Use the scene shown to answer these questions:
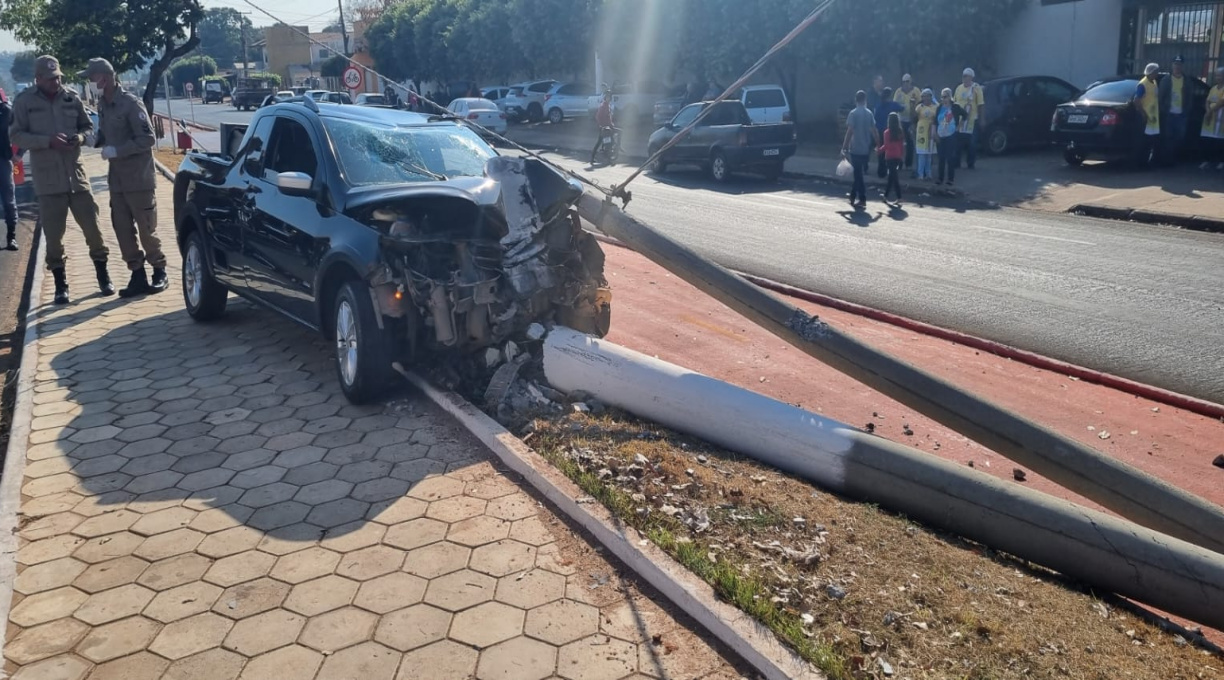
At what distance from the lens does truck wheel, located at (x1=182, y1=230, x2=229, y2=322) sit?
8.49m

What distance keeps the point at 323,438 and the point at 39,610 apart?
6.51ft

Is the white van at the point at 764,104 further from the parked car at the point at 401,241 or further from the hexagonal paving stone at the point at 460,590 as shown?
the hexagonal paving stone at the point at 460,590

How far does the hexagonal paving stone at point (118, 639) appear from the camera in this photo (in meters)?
3.76

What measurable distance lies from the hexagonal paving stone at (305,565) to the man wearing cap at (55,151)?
6212 mm

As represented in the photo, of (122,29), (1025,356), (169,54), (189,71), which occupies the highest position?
(189,71)

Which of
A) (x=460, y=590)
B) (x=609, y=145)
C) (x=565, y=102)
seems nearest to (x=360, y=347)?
(x=460, y=590)

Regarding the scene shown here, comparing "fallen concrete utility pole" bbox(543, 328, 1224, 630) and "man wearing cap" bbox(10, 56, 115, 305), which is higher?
"man wearing cap" bbox(10, 56, 115, 305)

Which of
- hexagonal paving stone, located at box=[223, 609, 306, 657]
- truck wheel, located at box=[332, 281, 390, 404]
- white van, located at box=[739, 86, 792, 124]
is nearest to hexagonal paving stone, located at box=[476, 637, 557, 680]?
hexagonal paving stone, located at box=[223, 609, 306, 657]

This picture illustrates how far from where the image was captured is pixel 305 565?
4387 mm

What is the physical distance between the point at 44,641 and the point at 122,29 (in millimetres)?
27733

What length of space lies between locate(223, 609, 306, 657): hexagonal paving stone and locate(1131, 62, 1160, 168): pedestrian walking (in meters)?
18.8

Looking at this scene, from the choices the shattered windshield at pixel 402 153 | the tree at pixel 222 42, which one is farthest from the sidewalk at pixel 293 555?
the tree at pixel 222 42

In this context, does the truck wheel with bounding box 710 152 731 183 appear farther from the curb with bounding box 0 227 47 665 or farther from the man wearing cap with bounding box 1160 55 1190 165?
the curb with bounding box 0 227 47 665

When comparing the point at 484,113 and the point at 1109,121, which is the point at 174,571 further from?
the point at 484,113
